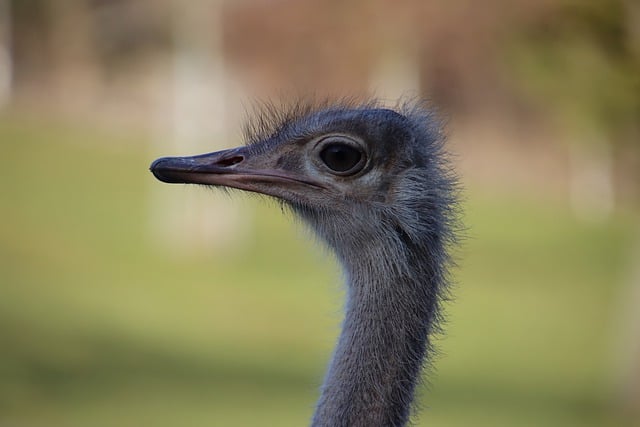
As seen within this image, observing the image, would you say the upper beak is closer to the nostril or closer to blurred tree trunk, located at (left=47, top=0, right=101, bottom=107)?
the nostril

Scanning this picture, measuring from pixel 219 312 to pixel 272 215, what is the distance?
849cm

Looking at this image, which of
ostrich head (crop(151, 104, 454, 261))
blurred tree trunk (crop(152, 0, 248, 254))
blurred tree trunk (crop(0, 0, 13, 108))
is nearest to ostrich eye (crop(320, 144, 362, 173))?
ostrich head (crop(151, 104, 454, 261))

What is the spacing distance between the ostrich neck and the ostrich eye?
0.23 meters

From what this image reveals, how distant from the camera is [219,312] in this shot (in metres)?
18.0

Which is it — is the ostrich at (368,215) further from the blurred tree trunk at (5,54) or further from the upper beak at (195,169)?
the blurred tree trunk at (5,54)

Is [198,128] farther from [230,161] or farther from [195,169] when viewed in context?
[195,169]

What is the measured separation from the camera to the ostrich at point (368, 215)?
137 inches

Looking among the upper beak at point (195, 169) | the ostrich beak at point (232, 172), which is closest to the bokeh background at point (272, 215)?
the ostrich beak at point (232, 172)

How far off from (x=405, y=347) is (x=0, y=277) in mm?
16044

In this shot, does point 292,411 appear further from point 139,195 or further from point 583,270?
point 139,195

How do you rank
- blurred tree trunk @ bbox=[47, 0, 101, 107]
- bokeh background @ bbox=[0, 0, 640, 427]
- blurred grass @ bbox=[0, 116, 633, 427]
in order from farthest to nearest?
blurred tree trunk @ bbox=[47, 0, 101, 107] < blurred grass @ bbox=[0, 116, 633, 427] < bokeh background @ bbox=[0, 0, 640, 427]

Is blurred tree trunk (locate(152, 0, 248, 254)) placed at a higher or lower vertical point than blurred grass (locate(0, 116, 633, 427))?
higher

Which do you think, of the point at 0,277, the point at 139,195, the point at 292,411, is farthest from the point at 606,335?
the point at 139,195

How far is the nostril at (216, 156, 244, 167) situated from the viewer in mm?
3621
